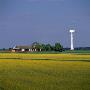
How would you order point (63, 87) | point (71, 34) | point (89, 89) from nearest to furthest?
point (89, 89) < point (63, 87) < point (71, 34)

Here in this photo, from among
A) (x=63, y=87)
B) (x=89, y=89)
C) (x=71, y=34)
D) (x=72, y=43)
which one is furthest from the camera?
(x=71, y=34)

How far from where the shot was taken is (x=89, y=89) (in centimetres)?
1803

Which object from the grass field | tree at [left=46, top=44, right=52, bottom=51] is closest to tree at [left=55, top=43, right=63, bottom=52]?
tree at [left=46, top=44, right=52, bottom=51]

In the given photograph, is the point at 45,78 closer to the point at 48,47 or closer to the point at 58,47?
the point at 58,47

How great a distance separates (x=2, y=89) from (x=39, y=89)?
2007 millimetres

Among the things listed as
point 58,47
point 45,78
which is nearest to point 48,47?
point 58,47

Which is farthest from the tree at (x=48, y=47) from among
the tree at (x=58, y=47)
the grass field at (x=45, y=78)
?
the grass field at (x=45, y=78)

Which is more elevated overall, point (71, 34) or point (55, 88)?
point (71, 34)

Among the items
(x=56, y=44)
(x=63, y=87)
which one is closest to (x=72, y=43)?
(x=56, y=44)

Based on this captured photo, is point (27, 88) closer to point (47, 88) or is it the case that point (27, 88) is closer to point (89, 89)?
point (47, 88)

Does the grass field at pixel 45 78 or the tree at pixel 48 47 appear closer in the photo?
the grass field at pixel 45 78

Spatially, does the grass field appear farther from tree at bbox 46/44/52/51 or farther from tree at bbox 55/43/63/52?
tree at bbox 46/44/52/51

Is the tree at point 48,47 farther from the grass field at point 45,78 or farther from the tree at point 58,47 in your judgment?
the grass field at point 45,78

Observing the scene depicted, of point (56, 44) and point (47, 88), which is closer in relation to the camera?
point (47, 88)
